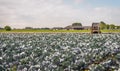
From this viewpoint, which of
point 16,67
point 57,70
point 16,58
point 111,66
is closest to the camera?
point 57,70

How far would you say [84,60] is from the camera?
12945 millimetres

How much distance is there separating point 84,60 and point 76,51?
2.10 metres

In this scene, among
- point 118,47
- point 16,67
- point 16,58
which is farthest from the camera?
point 118,47

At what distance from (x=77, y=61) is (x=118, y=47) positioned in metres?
4.08

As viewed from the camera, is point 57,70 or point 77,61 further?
point 77,61

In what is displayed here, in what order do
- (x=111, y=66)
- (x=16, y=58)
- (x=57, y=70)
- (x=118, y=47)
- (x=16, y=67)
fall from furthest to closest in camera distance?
(x=118, y=47) → (x=16, y=58) → (x=16, y=67) → (x=111, y=66) → (x=57, y=70)

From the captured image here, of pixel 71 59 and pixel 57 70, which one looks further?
pixel 71 59

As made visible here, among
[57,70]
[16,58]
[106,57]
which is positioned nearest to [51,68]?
[57,70]

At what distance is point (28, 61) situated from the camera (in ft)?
43.8

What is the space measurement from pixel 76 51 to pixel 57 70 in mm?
4091

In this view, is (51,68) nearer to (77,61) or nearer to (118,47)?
(77,61)

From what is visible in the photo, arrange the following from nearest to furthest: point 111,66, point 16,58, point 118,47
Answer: point 111,66, point 16,58, point 118,47

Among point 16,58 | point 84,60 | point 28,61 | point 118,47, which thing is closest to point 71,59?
point 84,60

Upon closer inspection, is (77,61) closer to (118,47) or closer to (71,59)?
(71,59)
